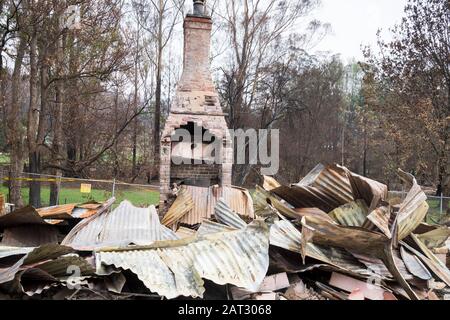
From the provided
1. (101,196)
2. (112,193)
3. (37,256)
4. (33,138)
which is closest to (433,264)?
(37,256)

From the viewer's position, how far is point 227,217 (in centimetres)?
386

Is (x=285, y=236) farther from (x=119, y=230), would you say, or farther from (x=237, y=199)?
(x=237, y=199)

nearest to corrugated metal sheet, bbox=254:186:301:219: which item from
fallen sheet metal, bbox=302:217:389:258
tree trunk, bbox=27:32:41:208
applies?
fallen sheet metal, bbox=302:217:389:258

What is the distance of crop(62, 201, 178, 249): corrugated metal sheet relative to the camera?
327 cm

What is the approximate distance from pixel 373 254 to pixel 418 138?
14.0 m

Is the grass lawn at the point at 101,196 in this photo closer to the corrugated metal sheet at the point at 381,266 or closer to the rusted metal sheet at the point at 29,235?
the rusted metal sheet at the point at 29,235

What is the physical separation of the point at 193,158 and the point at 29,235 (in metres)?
6.10

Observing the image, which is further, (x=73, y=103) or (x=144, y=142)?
(x=144, y=142)

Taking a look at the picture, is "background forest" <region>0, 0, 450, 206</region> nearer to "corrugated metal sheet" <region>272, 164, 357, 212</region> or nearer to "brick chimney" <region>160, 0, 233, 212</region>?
"brick chimney" <region>160, 0, 233, 212</region>

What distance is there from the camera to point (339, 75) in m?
26.1

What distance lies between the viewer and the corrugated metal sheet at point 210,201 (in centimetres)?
640

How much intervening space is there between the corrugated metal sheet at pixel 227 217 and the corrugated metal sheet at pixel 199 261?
1.56 feet

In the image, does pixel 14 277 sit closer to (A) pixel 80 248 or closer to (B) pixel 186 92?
(A) pixel 80 248

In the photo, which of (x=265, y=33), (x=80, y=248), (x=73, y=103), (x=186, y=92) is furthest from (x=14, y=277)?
(x=265, y=33)
